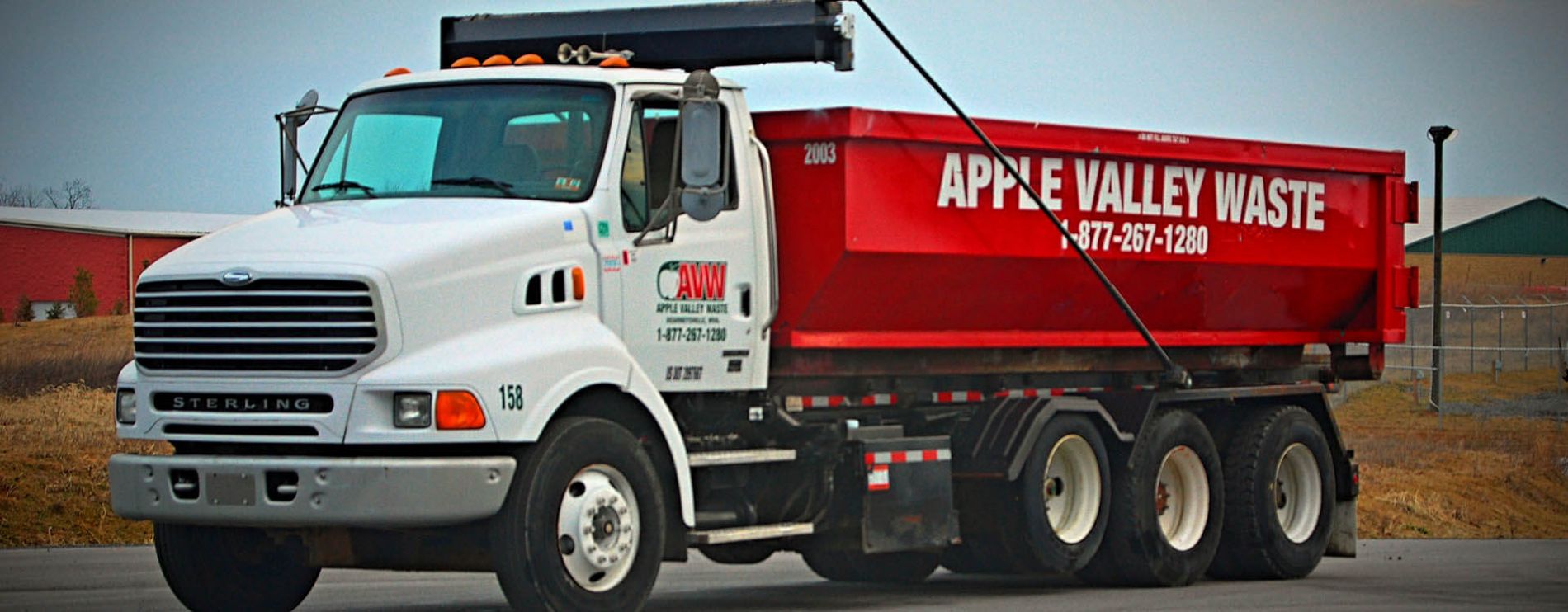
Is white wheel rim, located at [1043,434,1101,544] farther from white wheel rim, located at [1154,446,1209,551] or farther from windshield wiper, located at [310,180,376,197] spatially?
windshield wiper, located at [310,180,376,197]

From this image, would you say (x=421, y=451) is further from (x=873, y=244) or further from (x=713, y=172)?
(x=873, y=244)

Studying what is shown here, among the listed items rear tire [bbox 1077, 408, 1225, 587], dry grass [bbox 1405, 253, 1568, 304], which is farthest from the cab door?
dry grass [bbox 1405, 253, 1568, 304]

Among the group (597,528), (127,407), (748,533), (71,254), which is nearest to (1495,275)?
(71,254)

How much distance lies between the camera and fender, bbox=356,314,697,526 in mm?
10031

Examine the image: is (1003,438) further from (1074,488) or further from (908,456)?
(1074,488)

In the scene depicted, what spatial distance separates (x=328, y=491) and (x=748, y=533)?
2.65m

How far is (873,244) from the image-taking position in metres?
12.7

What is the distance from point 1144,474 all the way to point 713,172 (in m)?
4.80

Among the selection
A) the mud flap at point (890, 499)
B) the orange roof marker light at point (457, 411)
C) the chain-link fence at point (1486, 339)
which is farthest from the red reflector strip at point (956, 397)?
the chain-link fence at point (1486, 339)

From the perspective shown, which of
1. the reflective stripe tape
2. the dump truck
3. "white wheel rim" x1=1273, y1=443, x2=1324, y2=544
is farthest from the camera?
"white wheel rim" x1=1273, y1=443, x2=1324, y2=544

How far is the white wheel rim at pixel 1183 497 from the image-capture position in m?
15.2

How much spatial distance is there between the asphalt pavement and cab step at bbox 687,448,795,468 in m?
1.09

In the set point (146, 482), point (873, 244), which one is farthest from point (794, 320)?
point (146, 482)

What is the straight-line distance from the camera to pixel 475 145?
1143 cm
